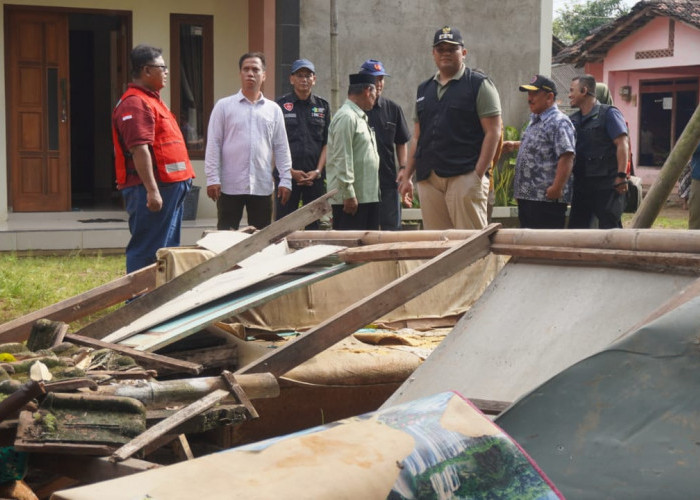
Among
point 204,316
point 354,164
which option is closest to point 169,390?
point 204,316

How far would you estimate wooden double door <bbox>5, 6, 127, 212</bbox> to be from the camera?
40.4 feet

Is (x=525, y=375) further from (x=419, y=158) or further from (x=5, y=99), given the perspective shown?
(x=5, y=99)

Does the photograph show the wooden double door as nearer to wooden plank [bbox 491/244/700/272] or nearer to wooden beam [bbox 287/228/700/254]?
wooden beam [bbox 287/228/700/254]

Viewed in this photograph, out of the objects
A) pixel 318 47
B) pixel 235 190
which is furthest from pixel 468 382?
pixel 318 47

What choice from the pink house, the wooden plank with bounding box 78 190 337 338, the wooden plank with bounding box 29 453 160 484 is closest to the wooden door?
the wooden plank with bounding box 78 190 337 338

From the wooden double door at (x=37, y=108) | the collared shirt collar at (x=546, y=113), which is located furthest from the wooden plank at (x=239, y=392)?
the wooden double door at (x=37, y=108)

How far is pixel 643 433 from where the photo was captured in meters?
2.32

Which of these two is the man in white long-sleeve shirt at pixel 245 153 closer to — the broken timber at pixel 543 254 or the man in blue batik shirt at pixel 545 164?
the man in blue batik shirt at pixel 545 164

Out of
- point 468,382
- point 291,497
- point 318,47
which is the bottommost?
point 468,382

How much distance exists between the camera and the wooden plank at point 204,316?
4164mm

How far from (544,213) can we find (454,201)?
34.9 inches

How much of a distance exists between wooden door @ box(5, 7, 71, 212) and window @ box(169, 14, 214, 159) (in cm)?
129

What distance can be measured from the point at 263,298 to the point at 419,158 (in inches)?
131

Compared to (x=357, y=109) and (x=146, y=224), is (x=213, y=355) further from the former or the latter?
(x=357, y=109)
